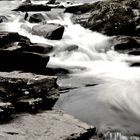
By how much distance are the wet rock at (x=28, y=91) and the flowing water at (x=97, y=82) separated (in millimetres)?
778

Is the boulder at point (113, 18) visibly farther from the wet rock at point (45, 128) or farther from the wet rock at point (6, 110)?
the wet rock at point (6, 110)

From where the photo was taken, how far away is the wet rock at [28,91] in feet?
23.9

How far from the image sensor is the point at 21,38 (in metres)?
11.8

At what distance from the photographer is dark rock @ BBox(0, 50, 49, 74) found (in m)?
10.7

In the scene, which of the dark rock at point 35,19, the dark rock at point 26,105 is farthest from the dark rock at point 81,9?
the dark rock at point 26,105

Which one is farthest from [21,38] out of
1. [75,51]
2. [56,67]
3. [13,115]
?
[13,115]

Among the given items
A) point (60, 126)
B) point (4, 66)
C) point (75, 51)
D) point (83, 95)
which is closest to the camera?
point (60, 126)

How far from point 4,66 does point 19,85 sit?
3.30 m

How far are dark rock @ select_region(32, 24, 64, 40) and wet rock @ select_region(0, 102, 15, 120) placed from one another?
7.52 meters

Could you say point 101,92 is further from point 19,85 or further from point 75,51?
point 75,51

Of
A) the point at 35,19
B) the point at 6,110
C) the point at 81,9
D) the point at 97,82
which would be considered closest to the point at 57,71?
the point at 97,82

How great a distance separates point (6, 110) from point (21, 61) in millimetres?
4329

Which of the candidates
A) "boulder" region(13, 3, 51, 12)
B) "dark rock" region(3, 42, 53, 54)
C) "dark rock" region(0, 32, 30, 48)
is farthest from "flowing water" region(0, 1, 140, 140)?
"boulder" region(13, 3, 51, 12)

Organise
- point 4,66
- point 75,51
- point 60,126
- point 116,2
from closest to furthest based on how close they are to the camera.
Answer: point 60,126 → point 4,66 → point 75,51 → point 116,2
